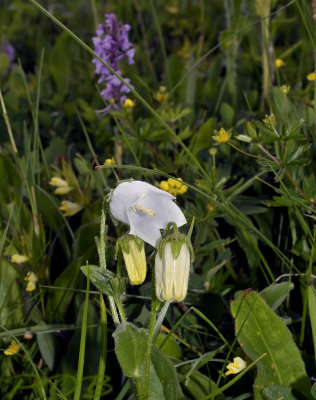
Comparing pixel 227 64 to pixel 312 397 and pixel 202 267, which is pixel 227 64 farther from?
pixel 312 397

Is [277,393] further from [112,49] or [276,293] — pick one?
[112,49]

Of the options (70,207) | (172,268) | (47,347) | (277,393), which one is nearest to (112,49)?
(70,207)

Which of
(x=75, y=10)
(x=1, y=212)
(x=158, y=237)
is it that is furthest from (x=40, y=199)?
(x=75, y=10)

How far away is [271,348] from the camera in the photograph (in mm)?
1154

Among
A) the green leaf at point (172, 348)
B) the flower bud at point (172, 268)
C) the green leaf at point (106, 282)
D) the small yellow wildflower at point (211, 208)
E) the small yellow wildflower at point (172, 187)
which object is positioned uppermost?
the flower bud at point (172, 268)

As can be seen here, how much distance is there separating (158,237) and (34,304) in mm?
651

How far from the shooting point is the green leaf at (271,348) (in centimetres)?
115

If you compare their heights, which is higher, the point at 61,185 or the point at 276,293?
the point at 61,185

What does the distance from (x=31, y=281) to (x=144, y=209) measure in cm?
63

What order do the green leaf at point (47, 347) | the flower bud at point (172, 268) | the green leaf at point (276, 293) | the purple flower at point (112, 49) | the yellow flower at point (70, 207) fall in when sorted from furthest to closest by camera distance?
1. the purple flower at point (112, 49)
2. the yellow flower at point (70, 207)
3. the green leaf at point (47, 347)
4. the green leaf at point (276, 293)
5. the flower bud at point (172, 268)

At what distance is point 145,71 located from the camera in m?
2.90

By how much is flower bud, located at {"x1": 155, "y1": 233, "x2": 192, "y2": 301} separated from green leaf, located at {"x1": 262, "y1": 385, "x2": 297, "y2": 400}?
11.9 inches

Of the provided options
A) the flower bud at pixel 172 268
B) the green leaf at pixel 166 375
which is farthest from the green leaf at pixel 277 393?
the flower bud at pixel 172 268

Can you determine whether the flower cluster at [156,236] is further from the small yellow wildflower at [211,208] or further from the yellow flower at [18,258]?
the yellow flower at [18,258]
